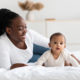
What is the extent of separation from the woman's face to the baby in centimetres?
26

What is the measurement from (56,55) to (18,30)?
37 centimetres

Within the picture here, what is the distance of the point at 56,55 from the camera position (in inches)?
74.9

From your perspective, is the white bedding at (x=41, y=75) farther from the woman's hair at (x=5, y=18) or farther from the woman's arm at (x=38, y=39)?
the woman's arm at (x=38, y=39)

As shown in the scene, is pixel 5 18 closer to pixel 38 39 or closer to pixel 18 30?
pixel 18 30

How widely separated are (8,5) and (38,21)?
2.26 ft

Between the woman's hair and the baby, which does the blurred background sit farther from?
the baby

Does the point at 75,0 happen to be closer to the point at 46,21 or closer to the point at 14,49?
the point at 46,21

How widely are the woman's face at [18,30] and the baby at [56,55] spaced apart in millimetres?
265

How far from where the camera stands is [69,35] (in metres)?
4.55

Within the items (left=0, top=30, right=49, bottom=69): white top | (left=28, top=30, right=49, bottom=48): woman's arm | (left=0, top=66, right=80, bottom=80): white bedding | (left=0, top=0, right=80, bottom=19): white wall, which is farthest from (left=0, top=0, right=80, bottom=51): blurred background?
(left=0, top=66, right=80, bottom=80): white bedding

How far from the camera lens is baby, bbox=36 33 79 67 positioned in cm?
186

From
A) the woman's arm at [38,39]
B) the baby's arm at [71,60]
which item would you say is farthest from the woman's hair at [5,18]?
the baby's arm at [71,60]

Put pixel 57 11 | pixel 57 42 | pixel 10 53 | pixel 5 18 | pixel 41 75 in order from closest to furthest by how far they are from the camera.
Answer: pixel 41 75, pixel 57 42, pixel 10 53, pixel 5 18, pixel 57 11

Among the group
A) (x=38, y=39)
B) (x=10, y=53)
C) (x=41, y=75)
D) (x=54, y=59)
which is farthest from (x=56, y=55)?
(x=38, y=39)
